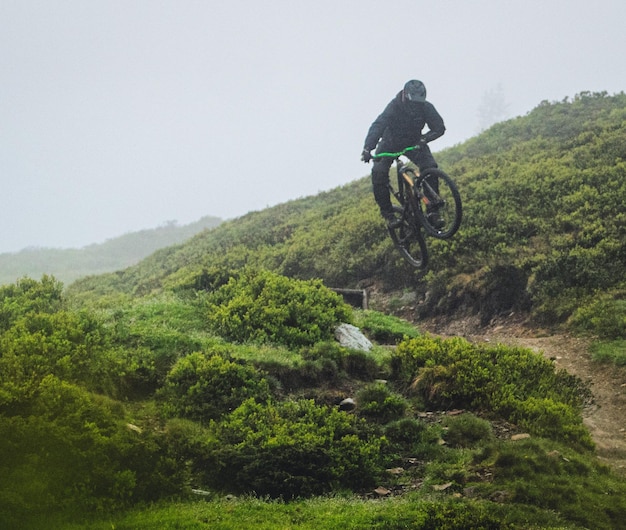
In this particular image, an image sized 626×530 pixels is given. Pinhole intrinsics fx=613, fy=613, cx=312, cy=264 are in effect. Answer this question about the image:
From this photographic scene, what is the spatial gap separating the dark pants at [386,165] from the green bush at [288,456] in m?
6.49

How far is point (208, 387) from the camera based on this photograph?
9.65m

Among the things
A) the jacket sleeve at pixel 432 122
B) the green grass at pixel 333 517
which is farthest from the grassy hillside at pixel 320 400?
the jacket sleeve at pixel 432 122

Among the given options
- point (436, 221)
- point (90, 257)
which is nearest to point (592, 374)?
point (436, 221)

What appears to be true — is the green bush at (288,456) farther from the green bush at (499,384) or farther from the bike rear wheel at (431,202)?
the bike rear wheel at (431,202)

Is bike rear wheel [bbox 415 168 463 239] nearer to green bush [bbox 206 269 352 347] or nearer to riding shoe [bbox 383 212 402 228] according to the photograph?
riding shoe [bbox 383 212 402 228]

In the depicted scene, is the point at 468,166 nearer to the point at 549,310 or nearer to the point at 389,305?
the point at 389,305

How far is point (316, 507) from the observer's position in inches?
267

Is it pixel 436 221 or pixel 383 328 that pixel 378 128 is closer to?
pixel 436 221

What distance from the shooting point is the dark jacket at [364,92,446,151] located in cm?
1319

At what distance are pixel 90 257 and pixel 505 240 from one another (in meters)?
56.8

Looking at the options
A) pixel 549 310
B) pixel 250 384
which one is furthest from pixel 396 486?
pixel 549 310

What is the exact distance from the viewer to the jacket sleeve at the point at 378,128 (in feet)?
43.8

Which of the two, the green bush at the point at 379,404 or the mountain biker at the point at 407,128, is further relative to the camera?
the mountain biker at the point at 407,128

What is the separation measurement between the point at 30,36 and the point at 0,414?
210 metres
